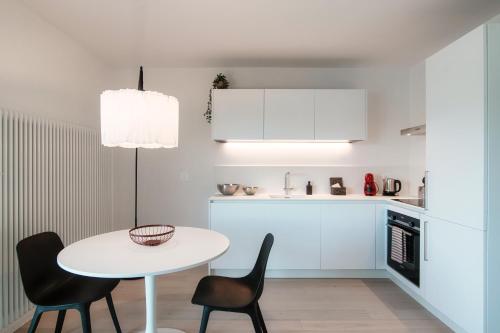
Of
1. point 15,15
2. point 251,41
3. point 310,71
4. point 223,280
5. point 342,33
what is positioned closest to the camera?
point 223,280

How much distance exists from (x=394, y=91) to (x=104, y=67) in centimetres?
368

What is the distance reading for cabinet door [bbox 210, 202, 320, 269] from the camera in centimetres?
302

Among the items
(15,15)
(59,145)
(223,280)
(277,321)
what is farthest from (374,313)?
(15,15)

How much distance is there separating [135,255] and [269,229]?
5.58 ft

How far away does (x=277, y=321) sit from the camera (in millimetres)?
2254

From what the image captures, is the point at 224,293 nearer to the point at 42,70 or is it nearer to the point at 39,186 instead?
the point at 39,186

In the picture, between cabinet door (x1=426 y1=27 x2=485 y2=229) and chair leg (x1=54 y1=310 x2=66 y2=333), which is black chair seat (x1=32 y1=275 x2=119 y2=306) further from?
cabinet door (x1=426 y1=27 x2=485 y2=229)

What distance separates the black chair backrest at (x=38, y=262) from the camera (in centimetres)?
165

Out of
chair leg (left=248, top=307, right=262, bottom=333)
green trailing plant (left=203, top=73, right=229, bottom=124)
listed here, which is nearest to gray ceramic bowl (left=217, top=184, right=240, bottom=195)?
green trailing plant (left=203, top=73, right=229, bottom=124)

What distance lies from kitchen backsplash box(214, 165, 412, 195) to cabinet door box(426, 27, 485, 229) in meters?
1.32

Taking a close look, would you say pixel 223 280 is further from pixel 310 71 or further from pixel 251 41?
pixel 310 71

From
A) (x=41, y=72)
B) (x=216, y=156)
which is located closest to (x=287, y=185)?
(x=216, y=156)

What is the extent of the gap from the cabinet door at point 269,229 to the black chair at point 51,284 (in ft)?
4.40

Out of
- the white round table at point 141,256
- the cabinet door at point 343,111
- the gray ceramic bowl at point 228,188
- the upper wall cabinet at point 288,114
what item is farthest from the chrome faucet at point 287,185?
the white round table at point 141,256
